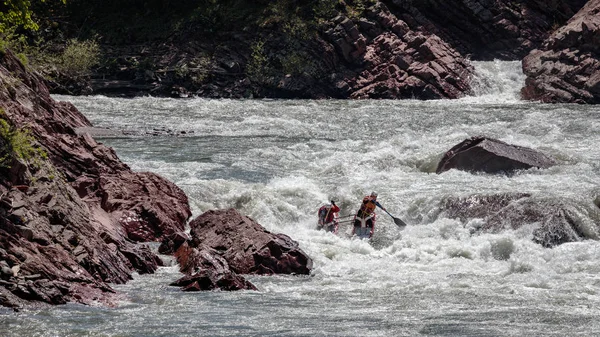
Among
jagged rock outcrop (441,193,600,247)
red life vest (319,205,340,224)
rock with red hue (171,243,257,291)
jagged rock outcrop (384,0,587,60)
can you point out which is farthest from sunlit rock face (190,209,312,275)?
jagged rock outcrop (384,0,587,60)

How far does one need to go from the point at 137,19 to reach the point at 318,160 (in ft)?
119

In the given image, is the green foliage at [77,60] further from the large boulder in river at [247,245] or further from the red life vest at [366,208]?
the large boulder in river at [247,245]

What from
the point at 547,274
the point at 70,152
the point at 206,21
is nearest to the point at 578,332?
the point at 547,274

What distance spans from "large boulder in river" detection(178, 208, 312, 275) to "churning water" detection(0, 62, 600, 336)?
54 cm

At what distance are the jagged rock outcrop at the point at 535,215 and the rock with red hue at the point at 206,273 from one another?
716cm

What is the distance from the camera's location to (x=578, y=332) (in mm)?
13227

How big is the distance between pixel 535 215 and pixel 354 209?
5.08 meters

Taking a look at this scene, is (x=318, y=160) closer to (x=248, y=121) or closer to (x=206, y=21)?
(x=248, y=121)

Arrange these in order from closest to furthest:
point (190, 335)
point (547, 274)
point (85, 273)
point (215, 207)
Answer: point (190, 335) < point (85, 273) < point (547, 274) < point (215, 207)

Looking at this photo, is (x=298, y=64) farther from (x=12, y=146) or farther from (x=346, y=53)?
(x=12, y=146)

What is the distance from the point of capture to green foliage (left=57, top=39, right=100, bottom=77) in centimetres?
5300

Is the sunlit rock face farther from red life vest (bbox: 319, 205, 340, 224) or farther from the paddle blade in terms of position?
the paddle blade

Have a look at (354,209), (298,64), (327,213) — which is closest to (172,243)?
(327,213)

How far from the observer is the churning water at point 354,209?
13680 millimetres
